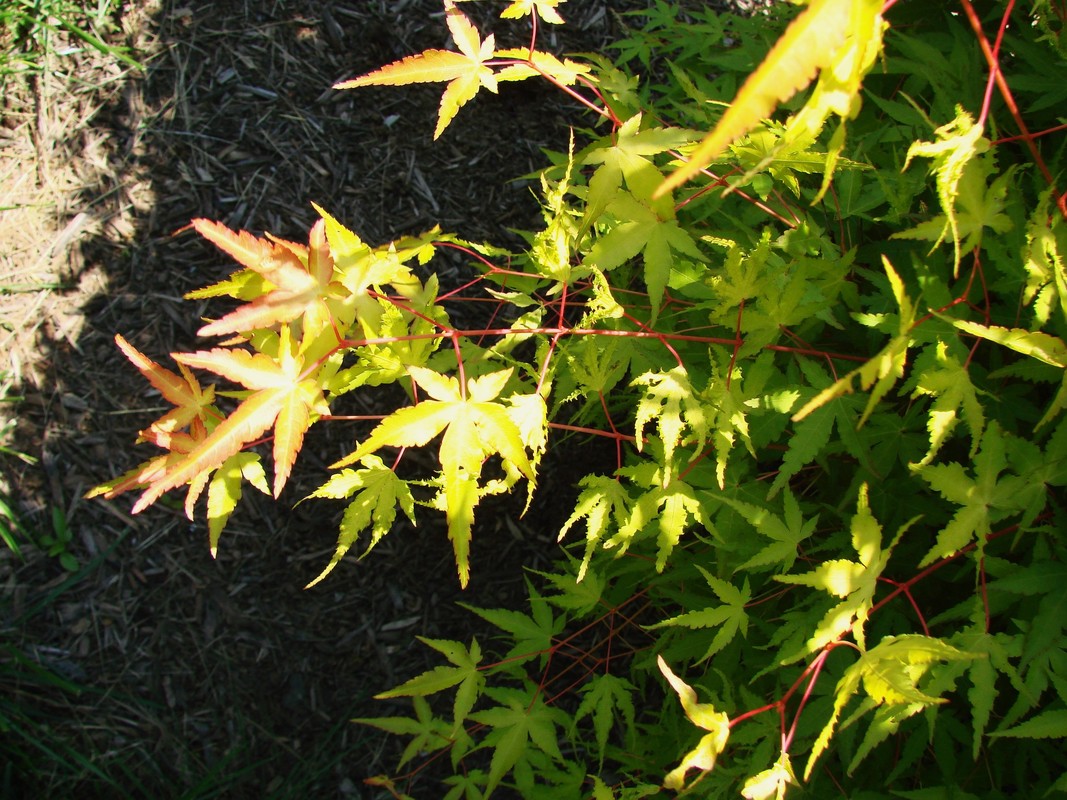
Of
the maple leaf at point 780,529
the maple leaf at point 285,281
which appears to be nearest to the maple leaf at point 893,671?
the maple leaf at point 780,529

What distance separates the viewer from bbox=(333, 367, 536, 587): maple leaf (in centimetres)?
120

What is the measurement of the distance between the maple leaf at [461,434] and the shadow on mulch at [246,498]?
147cm

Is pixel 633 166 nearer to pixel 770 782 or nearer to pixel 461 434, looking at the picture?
pixel 461 434

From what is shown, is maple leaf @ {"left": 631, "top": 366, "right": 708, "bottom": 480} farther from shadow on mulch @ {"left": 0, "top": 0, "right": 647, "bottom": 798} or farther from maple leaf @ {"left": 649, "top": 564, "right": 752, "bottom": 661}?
shadow on mulch @ {"left": 0, "top": 0, "right": 647, "bottom": 798}

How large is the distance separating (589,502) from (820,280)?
665mm

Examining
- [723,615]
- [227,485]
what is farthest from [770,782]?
[227,485]

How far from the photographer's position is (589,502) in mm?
1558

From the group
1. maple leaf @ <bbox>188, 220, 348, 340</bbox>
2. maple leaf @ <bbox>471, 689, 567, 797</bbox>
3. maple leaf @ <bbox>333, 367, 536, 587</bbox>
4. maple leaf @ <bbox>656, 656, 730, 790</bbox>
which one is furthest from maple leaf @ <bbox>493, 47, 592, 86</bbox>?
maple leaf @ <bbox>471, 689, 567, 797</bbox>

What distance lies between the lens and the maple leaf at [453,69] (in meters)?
1.23

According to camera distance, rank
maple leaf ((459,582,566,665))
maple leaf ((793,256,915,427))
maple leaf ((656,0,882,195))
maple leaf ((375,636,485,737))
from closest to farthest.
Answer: maple leaf ((656,0,882,195)), maple leaf ((793,256,915,427)), maple leaf ((375,636,485,737)), maple leaf ((459,582,566,665))

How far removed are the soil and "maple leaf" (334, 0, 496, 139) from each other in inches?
58.3

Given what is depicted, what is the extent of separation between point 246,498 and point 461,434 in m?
1.65

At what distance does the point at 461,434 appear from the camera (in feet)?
4.07

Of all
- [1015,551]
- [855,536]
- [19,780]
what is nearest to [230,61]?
[19,780]
